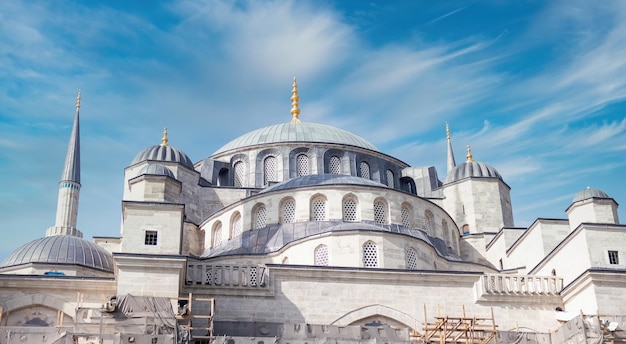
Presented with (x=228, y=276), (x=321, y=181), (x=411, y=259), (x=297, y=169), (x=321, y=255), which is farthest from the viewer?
(x=297, y=169)

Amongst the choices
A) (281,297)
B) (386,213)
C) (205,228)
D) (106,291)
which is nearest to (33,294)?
(106,291)

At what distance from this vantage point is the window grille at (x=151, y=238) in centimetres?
2341

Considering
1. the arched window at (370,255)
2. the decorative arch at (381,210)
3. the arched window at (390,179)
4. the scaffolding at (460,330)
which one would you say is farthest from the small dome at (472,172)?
the scaffolding at (460,330)

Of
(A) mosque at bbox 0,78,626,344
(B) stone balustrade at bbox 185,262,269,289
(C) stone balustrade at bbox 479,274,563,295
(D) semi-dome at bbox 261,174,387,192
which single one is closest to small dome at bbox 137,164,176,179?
(A) mosque at bbox 0,78,626,344

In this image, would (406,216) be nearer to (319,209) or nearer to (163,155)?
(319,209)

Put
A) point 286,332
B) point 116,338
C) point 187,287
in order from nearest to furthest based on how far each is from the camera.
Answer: point 116,338
point 286,332
point 187,287

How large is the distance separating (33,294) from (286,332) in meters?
7.23

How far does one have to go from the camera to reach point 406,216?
29547mm

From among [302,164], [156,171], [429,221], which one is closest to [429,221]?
[429,221]

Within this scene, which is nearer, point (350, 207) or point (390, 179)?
point (350, 207)

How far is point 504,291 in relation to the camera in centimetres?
2458

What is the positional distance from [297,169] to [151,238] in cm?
1426

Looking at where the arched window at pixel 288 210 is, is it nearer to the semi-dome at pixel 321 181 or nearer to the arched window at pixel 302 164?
the semi-dome at pixel 321 181

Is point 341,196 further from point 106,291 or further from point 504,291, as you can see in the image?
point 106,291
